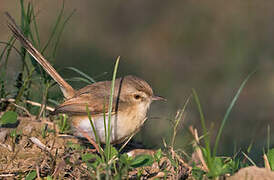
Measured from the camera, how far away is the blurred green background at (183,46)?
38.9 ft

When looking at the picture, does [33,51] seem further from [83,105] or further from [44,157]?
[44,157]

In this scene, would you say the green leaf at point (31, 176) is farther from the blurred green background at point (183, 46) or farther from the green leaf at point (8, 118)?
the blurred green background at point (183, 46)

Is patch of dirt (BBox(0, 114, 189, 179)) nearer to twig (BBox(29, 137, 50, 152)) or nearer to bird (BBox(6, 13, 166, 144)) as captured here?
twig (BBox(29, 137, 50, 152))

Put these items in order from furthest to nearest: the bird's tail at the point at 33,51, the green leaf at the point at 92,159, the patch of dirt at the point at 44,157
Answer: the bird's tail at the point at 33,51 → the patch of dirt at the point at 44,157 → the green leaf at the point at 92,159

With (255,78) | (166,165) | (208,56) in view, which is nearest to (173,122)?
(166,165)

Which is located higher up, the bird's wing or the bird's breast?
the bird's wing

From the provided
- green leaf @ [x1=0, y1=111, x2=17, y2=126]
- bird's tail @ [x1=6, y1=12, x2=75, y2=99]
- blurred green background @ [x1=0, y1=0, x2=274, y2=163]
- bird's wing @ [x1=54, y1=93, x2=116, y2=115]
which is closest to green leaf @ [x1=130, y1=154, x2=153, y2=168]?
bird's wing @ [x1=54, y1=93, x2=116, y2=115]

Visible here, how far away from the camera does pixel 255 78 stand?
1280 centimetres

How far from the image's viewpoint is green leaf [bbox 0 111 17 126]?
5.54 metres

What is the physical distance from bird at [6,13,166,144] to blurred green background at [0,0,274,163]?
4.48 metres

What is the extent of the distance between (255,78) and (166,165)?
833 centimetres

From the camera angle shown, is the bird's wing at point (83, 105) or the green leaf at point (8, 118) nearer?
the green leaf at point (8, 118)

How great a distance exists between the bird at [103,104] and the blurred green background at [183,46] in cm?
448

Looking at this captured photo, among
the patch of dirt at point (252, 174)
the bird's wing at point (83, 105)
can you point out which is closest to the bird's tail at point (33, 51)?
the bird's wing at point (83, 105)
